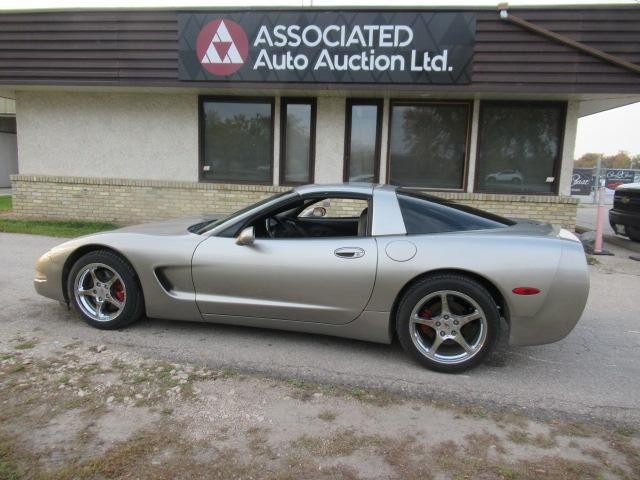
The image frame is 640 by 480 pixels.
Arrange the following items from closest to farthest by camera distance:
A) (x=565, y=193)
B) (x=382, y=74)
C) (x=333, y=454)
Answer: (x=333, y=454) < (x=382, y=74) < (x=565, y=193)

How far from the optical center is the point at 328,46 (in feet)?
27.3

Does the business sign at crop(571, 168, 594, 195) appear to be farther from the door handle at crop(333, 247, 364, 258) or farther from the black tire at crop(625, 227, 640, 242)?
the door handle at crop(333, 247, 364, 258)

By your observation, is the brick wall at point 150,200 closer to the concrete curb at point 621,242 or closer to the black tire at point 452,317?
the concrete curb at point 621,242

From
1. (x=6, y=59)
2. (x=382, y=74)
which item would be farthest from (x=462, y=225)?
(x=6, y=59)

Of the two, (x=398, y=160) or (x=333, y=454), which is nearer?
(x=333, y=454)

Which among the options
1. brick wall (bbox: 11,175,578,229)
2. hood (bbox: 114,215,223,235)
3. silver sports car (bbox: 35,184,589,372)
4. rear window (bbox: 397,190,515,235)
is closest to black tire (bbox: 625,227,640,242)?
brick wall (bbox: 11,175,578,229)

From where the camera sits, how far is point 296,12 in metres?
8.39

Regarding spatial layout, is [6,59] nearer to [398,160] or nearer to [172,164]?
[172,164]

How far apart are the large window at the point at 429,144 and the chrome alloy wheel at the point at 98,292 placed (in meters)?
6.41

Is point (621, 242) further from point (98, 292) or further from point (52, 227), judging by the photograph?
point (52, 227)

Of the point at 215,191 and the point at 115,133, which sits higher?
the point at 115,133

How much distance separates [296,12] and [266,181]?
3206mm

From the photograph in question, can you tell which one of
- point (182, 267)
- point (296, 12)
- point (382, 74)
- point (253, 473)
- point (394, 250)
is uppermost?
point (296, 12)

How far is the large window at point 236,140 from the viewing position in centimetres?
965
